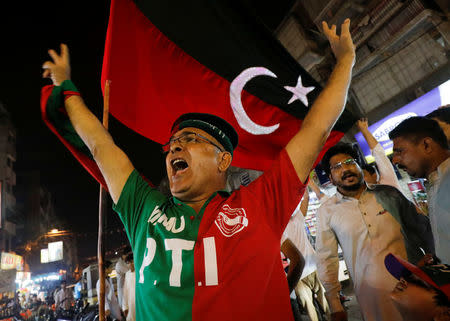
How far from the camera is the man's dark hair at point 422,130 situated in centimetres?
249

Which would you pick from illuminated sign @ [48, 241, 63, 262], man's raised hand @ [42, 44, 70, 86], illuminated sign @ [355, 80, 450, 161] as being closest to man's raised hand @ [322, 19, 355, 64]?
man's raised hand @ [42, 44, 70, 86]

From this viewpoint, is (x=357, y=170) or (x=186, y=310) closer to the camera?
(x=186, y=310)

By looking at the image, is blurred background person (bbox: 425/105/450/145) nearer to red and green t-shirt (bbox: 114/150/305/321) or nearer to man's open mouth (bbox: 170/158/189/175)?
red and green t-shirt (bbox: 114/150/305/321)

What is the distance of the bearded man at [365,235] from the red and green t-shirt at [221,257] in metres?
2.05

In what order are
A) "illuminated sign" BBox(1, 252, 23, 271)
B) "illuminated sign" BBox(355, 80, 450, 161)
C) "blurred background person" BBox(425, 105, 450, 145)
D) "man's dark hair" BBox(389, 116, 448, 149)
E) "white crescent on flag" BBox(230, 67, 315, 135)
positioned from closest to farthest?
1. "man's dark hair" BBox(389, 116, 448, 149)
2. "blurred background person" BBox(425, 105, 450, 145)
3. "white crescent on flag" BBox(230, 67, 315, 135)
4. "illuminated sign" BBox(355, 80, 450, 161)
5. "illuminated sign" BBox(1, 252, 23, 271)

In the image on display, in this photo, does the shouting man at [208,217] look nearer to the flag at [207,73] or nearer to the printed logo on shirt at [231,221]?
the printed logo on shirt at [231,221]

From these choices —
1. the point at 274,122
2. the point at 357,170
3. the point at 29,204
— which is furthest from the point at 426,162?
the point at 29,204

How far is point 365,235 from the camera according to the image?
121 inches

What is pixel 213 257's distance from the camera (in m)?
1.38

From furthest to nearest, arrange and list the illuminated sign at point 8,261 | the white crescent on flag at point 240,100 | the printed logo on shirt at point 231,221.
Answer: the illuminated sign at point 8,261, the white crescent on flag at point 240,100, the printed logo on shirt at point 231,221

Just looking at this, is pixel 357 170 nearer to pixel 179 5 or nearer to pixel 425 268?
pixel 425 268

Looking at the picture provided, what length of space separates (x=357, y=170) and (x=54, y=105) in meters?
3.66

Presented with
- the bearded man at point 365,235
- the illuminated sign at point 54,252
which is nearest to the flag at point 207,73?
the bearded man at point 365,235

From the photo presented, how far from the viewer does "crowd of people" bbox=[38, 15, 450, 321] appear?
1322mm
